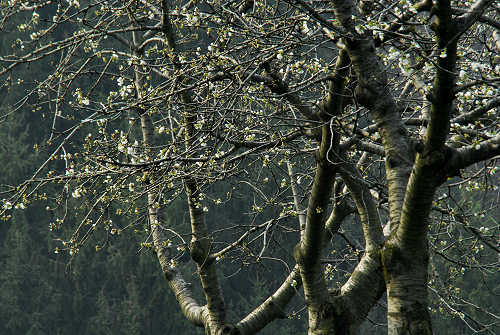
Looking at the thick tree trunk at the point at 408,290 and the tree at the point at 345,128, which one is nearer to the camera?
the tree at the point at 345,128

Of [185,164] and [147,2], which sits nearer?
[185,164]

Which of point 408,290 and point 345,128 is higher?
point 345,128

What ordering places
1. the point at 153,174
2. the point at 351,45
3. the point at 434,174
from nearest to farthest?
the point at 434,174, the point at 351,45, the point at 153,174

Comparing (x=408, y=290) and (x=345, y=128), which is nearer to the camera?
(x=408, y=290)

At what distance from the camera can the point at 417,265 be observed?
161 inches

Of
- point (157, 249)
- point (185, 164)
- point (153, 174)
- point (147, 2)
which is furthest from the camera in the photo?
point (157, 249)

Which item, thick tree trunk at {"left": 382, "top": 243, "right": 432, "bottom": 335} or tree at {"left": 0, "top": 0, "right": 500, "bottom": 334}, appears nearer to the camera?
tree at {"left": 0, "top": 0, "right": 500, "bottom": 334}

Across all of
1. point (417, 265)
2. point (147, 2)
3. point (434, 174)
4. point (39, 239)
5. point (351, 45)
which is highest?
point (39, 239)

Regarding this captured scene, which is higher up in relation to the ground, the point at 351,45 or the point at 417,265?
the point at 351,45

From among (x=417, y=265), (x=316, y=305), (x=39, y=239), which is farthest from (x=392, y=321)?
(x=39, y=239)

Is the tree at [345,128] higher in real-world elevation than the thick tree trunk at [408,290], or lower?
higher

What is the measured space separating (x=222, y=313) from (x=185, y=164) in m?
2.10

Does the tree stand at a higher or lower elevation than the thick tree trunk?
higher

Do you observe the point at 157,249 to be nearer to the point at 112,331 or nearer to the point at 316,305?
the point at 316,305
